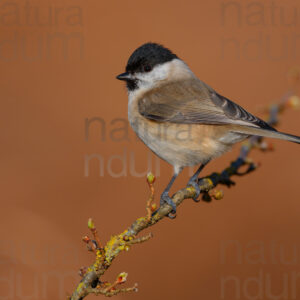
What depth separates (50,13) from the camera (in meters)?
3.75

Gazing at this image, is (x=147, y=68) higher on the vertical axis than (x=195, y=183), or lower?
higher

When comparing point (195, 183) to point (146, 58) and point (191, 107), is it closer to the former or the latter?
point (191, 107)

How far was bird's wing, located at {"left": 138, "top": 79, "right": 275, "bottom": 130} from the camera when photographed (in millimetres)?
2188

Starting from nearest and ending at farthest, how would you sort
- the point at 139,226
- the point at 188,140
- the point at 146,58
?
the point at 139,226, the point at 188,140, the point at 146,58

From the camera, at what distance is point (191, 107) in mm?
2285

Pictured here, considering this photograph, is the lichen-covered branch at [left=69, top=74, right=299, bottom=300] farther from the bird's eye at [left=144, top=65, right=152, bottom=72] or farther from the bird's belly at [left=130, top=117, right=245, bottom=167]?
the bird's eye at [left=144, top=65, right=152, bottom=72]

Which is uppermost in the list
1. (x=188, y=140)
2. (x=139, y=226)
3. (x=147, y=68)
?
(x=147, y=68)

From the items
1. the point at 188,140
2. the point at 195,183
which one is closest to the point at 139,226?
the point at 195,183

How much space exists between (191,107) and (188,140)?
0.66 ft

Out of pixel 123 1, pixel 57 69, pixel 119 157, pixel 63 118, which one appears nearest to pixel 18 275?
pixel 119 157

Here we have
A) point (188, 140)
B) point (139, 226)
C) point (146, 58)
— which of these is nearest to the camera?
point (139, 226)

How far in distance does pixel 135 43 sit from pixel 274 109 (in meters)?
2.14

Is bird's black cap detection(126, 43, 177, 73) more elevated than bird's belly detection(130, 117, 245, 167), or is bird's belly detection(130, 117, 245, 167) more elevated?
bird's black cap detection(126, 43, 177, 73)

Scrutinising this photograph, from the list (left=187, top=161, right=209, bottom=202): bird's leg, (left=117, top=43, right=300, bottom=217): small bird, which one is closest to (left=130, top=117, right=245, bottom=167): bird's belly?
(left=117, top=43, right=300, bottom=217): small bird
